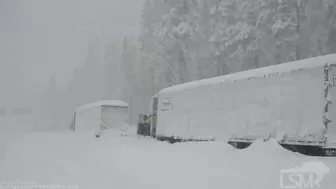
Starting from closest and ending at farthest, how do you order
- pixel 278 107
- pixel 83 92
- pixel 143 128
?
pixel 278 107 → pixel 143 128 → pixel 83 92

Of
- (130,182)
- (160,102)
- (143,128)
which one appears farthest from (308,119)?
(143,128)

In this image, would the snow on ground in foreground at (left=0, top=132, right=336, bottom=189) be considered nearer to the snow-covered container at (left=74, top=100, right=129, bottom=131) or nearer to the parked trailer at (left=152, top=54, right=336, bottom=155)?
the parked trailer at (left=152, top=54, right=336, bottom=155)

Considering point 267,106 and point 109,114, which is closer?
point 267,106

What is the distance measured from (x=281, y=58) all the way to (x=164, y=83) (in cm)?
1361

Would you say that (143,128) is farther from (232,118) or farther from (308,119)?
(308,119)

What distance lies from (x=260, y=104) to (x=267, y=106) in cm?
44

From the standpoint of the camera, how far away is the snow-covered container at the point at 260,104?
11.9 meters

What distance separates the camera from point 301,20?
29.0m

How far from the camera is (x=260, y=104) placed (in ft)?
46.6

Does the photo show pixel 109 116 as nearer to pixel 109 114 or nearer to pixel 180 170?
pixel 109 114

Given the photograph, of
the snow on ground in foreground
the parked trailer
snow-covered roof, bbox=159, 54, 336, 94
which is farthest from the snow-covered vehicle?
the snow on ground in foreground

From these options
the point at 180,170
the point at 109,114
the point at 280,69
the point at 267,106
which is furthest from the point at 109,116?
the point at 180,170

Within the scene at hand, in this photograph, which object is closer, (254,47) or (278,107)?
(278,107)

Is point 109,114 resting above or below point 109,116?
above
